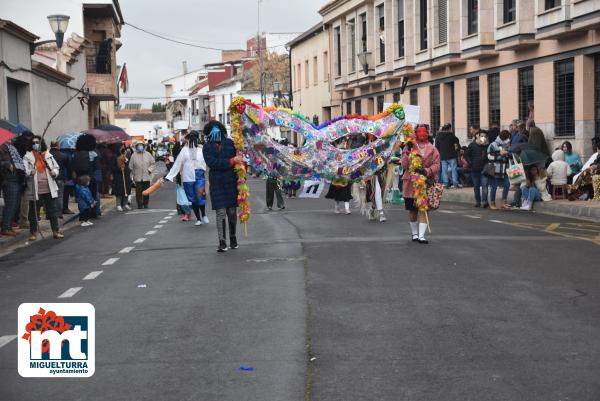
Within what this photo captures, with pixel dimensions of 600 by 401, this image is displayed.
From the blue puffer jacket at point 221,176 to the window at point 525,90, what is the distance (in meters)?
16.2

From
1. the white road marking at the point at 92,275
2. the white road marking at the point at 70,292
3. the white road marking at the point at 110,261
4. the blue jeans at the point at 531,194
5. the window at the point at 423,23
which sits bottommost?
the white road marking at the point at 110,261

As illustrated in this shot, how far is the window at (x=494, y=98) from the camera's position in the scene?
31.7 metres

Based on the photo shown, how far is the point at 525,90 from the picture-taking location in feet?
95.9

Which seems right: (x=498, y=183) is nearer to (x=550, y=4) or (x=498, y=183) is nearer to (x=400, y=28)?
(x=550, y=4)

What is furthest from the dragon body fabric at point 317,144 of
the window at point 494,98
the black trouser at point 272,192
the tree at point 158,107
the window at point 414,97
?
the tree at point 158,107

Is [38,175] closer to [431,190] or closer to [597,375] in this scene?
[431,190]

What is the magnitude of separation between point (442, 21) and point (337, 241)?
2240 cm

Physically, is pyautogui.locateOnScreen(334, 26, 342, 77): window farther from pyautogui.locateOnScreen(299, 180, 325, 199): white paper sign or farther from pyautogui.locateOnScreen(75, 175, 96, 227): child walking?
pyautogui.locateOnScreen(299, 180, 325, 199): white paper sign

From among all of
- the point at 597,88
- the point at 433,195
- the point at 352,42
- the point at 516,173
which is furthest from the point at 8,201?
the point at 352,42

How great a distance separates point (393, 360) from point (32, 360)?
2550 mm

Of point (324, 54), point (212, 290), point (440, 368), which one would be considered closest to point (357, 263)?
point (212, 290)

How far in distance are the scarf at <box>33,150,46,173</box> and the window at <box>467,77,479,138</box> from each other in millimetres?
18773

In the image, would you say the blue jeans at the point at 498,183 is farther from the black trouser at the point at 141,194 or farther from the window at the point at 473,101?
the window at the point at 473,101

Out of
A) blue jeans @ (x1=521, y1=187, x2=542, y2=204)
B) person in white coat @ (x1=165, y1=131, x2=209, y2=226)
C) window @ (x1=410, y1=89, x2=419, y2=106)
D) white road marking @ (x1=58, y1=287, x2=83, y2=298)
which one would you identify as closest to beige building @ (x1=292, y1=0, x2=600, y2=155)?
window @ (x1=410, y1=89, x2=419, y2=106)
